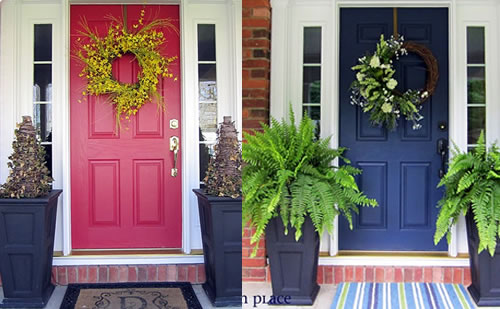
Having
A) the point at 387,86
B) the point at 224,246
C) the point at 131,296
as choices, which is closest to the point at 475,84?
the point at 387,86

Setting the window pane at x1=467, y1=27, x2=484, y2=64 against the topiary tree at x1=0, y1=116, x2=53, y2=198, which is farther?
the window pane at x1=467, y1=27, x2=484, y2=64

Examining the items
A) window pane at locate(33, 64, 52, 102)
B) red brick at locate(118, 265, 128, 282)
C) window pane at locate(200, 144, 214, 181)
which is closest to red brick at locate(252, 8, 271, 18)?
window pane at locate(200, 144, 214, 181)

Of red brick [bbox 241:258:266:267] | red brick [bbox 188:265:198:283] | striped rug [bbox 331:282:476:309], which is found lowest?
striped rug [bbox 331:282:476:309]

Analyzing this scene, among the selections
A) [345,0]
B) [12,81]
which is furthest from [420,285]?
[12,81]

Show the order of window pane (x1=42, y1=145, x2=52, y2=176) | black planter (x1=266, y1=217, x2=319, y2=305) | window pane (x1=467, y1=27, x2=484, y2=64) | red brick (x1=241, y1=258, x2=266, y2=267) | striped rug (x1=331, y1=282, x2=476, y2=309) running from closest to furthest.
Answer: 1. black planter (x1=266, y1=217, x2=319, y2=305)
2. striped rug (x1=331, y1=282, x2=476, y2=309)
3. window pane (x1=42, y1=145, x2=52, y2=176)
4. red brick (x1=241, y1=258, x2=266, y2=267)
5. window pane (x1=467, y1=27, x2=484, y2=64)

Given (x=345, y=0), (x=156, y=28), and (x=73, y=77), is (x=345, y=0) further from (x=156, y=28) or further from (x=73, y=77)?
(x=73, y=77)

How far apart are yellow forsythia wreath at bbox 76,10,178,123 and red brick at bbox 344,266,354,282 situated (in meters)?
1.62

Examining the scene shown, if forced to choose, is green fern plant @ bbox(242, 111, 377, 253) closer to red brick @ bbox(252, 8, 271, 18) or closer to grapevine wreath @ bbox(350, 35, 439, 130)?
grapevine wreath @ bbox(350, 35, 439, 130)

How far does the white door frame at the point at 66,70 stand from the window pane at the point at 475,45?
1499mm

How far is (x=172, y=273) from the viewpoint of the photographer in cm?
365

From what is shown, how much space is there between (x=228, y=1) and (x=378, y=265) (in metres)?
1.90

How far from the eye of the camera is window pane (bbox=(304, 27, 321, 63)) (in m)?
3.83

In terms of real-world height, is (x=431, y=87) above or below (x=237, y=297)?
above

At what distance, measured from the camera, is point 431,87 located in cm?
379
